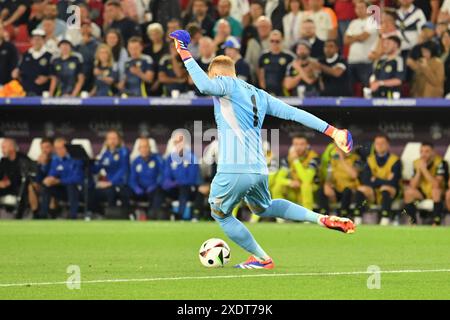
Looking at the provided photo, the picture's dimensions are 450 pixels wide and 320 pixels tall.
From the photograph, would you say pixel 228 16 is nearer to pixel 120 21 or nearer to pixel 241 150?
pixel 120 21

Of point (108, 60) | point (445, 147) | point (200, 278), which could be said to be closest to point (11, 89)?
point (108, 60)

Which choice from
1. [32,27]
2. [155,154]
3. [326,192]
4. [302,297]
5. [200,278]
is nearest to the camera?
[302,297]

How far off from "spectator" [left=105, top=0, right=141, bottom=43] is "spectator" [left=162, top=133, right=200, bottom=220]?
2.54 meters

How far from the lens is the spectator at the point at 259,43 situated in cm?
2111

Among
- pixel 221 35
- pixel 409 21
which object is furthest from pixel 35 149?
pixel 409 21

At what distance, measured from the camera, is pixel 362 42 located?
20578 mm

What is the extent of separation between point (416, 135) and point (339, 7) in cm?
277

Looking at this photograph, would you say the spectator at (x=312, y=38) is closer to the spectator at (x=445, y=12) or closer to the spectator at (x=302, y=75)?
the spectator at (x=302, y=75)

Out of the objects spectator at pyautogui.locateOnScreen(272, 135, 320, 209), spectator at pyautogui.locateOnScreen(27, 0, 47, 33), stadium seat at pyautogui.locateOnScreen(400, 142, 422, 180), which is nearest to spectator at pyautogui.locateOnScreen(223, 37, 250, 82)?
spectator at pyautogui.locateOnScreen(272, 135, 320, 209)

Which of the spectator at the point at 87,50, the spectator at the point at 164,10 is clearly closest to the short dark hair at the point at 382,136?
the spectator at the point at 164,10

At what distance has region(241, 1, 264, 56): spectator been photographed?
21.4 metres

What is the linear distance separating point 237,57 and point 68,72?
3.38m

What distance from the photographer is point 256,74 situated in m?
21.0

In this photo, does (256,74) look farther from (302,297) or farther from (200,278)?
(302,297)
